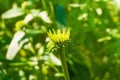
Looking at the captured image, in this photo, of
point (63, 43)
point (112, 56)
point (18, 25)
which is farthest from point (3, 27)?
point (63, 43)

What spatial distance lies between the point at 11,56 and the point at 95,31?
0.34 metres

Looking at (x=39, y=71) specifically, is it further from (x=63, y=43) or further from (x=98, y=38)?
(x=63, y=43)

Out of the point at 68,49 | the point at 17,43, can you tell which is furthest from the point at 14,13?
the point at 68,49

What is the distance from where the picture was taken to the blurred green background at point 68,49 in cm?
94

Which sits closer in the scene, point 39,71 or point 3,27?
point 39,71

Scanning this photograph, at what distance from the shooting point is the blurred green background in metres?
0.94

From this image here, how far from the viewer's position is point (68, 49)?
93 cm

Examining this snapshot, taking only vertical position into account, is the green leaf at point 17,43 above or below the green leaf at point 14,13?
below

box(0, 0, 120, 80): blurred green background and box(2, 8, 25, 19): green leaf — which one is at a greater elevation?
box(2, 8, 25, 19): green leaf

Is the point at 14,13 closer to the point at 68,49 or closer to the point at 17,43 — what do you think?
the point at 17,43

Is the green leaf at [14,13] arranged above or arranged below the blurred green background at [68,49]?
above

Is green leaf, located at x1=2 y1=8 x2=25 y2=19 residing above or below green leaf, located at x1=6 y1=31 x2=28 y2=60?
above

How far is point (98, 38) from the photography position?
3.67 feet

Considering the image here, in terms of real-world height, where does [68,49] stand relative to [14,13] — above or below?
below
